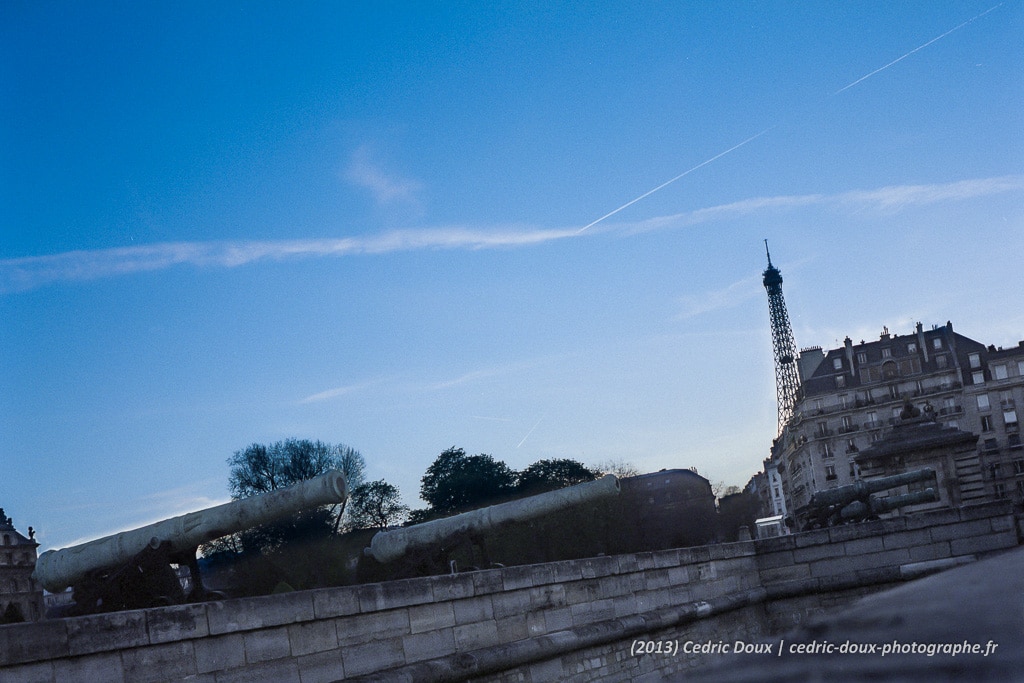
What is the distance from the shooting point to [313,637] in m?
8.41

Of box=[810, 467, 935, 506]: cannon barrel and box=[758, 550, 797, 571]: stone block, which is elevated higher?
box=[810, 467, 935, 506]: cannon barrel

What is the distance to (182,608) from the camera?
7316 mm

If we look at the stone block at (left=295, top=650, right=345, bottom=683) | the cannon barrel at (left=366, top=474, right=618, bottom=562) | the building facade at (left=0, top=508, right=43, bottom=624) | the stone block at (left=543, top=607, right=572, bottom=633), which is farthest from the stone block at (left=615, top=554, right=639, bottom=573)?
the building facade at (left=0, top=508, right=43, bottom=624)

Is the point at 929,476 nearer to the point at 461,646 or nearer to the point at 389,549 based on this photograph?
the point at 389,549

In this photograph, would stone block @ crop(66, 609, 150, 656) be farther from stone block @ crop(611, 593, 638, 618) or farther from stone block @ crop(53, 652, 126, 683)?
stone block @ crop(611, 593, 638, 618)

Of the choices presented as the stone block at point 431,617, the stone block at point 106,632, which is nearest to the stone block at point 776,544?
the stone block at point 431,617

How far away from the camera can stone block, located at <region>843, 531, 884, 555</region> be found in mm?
19344

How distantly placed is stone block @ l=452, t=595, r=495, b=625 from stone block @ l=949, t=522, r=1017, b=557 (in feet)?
39.7

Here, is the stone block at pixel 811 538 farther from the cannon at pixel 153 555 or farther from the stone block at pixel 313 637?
the stone block at pixel 313 637

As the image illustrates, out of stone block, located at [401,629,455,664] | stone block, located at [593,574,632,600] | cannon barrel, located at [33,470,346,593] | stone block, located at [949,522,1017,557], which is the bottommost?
stone block, located at [949,522,1017,557]

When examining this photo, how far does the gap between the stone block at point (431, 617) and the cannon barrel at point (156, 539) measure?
204cm

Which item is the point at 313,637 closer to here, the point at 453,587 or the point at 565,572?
the point at 453,587

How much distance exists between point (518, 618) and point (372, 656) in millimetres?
2658

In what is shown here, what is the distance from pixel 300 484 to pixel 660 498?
215ft
